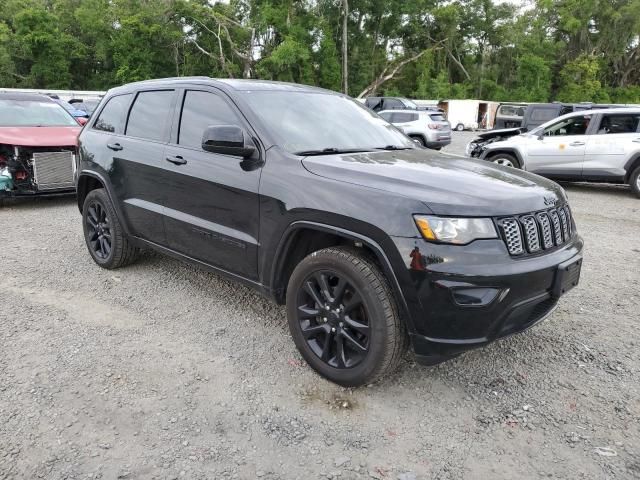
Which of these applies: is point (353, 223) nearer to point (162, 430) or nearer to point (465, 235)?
point (465, 235)

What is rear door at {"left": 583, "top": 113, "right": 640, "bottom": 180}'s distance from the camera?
364 inches

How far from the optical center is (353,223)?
8.97ft

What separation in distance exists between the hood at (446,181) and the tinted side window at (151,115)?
1569 millimetres

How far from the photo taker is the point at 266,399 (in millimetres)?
2928

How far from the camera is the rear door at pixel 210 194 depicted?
131 inches

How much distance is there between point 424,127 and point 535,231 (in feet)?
49.7

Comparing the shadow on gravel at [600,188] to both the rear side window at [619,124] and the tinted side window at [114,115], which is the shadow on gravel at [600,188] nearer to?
the rear side window at [619,124]

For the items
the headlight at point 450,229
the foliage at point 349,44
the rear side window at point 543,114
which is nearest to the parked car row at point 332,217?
the headlight at point 450,229

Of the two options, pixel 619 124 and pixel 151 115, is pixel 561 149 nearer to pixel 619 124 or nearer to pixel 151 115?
pixel 619 124

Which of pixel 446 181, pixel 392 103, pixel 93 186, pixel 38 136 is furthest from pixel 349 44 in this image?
pixel 446 181

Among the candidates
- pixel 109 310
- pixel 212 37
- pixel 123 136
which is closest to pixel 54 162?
pixel 123 136

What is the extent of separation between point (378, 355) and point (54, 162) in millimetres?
6701

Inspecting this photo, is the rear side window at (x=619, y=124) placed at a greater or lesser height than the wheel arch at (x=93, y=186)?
greater

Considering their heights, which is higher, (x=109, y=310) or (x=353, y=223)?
(x=353, y=223)
